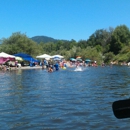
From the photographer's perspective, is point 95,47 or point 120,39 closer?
point 120,39

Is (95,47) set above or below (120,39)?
below

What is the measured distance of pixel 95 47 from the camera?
12812cm

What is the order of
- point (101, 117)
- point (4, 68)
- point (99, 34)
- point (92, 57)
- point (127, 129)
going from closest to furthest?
1. point (127, 129)
2. point (101, 117)
3. point (4, 68)
4. point (92, 57)
5. point (99, 34)

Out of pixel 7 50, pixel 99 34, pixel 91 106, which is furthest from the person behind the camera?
pixel 99 34

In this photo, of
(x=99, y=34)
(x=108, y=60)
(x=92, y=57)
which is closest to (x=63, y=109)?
(x=92, y=57)

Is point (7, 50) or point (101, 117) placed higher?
point (7, 50)

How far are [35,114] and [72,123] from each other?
1.83 metres

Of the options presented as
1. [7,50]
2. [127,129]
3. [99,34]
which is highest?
[99,34]

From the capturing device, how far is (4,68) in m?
45.6

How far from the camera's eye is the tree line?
66500mm

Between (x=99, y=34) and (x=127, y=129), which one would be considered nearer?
(x=127, y=129)

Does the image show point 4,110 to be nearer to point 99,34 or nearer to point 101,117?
point 101,117

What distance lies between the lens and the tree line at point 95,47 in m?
66.5

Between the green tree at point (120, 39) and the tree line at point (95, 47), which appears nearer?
the tree line at point (95, 47)
